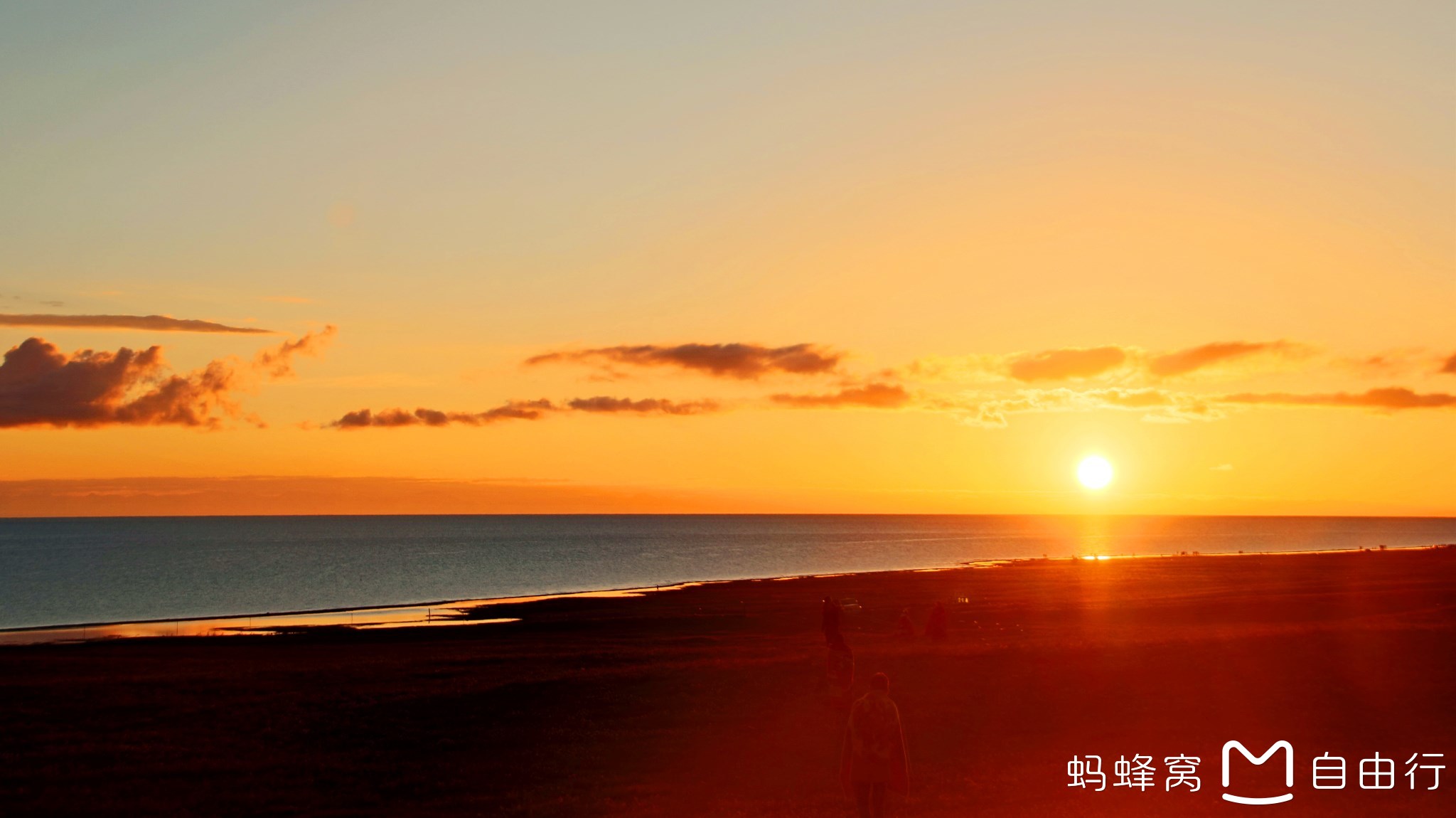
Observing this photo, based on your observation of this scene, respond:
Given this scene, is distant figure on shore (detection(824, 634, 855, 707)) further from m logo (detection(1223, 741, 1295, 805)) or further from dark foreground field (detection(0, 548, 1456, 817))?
m logo (detection(1223, 741, 1295, 805))

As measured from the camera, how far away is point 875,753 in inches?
595

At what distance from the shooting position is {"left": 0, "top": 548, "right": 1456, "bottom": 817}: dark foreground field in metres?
19.7

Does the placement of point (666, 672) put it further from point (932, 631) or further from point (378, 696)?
point (932, 631)

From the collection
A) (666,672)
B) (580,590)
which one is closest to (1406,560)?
(580,590)

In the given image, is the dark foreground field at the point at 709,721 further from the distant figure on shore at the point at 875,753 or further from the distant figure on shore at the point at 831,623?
the distant figure on shore at the point at 875,753

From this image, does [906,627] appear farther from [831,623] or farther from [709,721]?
[709,721]

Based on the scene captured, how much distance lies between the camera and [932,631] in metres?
42.2

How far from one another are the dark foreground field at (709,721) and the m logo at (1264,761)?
10.3 inches

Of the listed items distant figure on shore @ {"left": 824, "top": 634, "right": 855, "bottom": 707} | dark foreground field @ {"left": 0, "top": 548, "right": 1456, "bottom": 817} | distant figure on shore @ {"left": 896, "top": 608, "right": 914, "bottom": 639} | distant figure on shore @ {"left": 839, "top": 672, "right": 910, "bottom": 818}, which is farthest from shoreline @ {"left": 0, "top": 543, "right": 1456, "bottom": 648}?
distant figure on shore @ {"left": 839, "top": 672, "right": 910, "bottom": 818}

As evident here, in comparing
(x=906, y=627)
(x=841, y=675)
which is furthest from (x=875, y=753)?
(x=906, y=627)

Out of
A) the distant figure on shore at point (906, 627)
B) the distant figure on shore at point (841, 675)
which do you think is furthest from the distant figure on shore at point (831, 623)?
the distant figure on shore at point (906, 627)

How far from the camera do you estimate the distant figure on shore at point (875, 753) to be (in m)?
15.1

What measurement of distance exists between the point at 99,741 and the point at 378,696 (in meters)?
7.12

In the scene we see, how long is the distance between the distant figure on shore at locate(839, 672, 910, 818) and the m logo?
8.04 m
